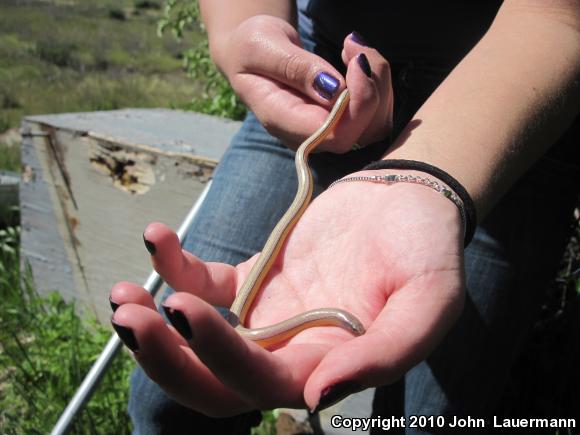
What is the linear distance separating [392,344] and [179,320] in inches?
12.1

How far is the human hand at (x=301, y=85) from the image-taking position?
1.38 metres

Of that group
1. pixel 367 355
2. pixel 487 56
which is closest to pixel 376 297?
pixel 367 355

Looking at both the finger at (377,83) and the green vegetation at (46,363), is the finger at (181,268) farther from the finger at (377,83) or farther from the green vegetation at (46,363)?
the green vegetation at (46,363)

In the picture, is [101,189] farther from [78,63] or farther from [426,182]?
[78,63]

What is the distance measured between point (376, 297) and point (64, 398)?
1.77 meters

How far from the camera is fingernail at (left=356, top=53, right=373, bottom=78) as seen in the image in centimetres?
136

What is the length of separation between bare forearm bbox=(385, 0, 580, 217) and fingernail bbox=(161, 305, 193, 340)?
620 mm

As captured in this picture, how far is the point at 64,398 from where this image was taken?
2.46 metres

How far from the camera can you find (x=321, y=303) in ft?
3.89

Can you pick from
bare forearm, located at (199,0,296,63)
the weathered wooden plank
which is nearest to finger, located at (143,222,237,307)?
bare forearm, located at (199,0,296,63)

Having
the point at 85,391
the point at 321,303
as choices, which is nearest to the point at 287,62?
the point at 321,303

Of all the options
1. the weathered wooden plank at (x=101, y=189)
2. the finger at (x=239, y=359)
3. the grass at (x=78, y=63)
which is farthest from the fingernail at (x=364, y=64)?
the grass at (x=78, y=63)

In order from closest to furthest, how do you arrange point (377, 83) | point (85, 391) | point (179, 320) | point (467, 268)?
point (179, 320) → point (377, 83) → point (467, 268) → point (85, 391)

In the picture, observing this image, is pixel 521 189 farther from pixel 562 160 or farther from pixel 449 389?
pixel 449 389
